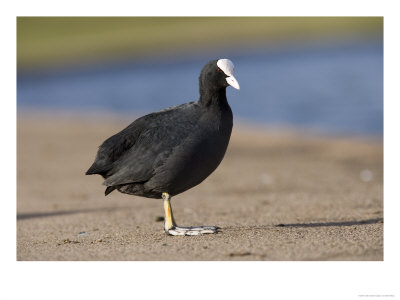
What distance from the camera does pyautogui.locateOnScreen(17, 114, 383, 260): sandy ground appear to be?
6.99m

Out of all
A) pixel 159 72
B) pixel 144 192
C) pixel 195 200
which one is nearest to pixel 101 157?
pixel 144 192

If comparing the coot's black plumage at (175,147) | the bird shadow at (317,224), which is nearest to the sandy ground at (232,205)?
the bird shadow at (317,224)

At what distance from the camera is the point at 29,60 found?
46656mm

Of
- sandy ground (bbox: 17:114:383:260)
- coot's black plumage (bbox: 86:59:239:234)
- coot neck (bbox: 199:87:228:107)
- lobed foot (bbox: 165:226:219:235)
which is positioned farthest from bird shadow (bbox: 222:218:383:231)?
coot neck (bbox: 199:87:228:107)

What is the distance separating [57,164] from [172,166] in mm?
9990

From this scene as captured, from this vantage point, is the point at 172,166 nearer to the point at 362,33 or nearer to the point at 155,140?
the point at 155,140

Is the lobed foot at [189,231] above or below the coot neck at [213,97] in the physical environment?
below

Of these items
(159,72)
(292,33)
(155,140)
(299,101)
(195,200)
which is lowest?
(195,200)

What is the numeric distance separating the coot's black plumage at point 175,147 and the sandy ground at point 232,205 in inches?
27.4

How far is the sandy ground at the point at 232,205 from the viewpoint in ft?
22.9

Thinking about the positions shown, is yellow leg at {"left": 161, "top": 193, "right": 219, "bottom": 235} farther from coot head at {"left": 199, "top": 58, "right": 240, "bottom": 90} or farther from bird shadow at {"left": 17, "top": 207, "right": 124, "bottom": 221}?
bird shadow at {"left": 17, "top": 207, "right": 124, "bottom": 221}

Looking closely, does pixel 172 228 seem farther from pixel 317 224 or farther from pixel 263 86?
pixel 263 86

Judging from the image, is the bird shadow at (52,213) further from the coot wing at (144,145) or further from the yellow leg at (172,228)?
the yellow leg at (172,228)

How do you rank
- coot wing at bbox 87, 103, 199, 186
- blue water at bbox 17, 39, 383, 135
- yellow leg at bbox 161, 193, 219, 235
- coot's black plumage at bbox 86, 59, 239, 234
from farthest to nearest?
blue water at bbox 17, 39, 383, 135
yellow leg at bbox 161, 193, 219, 235
coot wing at bbox 87, 103, 199, 186
coot's black plumage at bbox 86, 59, 239, 234
